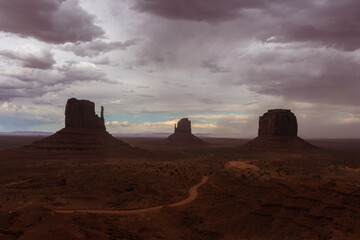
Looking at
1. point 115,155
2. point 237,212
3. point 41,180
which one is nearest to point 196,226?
point 237,212

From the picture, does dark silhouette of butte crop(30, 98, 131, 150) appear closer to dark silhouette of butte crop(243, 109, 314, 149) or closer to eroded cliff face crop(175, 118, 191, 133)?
dark silhouette of butte crop(243, 109, 314, 149)

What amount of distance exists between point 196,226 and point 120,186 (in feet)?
45.7

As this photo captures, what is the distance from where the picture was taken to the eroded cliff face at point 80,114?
79.0 meters

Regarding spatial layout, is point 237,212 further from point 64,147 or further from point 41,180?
point 64,147

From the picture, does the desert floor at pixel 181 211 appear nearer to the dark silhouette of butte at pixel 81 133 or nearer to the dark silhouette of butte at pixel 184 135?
the dark silhouette of butte at pixel 81 133

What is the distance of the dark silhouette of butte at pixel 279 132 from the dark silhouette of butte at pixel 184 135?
68.2 metres

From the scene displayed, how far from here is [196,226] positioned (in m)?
18.0

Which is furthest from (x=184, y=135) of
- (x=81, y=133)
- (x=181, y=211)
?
(x=181, y=211)

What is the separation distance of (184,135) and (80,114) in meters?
105

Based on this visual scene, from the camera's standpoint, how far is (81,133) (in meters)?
76.4

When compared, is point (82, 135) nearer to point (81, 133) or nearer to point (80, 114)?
point (81, 133)

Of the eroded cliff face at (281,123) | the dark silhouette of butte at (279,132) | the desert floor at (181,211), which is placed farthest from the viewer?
the eroded cliff face at (281,123)

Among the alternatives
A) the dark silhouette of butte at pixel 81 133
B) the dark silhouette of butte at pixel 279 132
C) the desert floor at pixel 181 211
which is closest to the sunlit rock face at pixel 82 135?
the dark silhouette of butte at pixel 81 133

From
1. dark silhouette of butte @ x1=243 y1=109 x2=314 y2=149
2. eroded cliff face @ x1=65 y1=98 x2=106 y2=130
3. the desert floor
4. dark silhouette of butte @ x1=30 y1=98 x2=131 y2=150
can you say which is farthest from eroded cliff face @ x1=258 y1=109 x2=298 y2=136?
the desert floor
